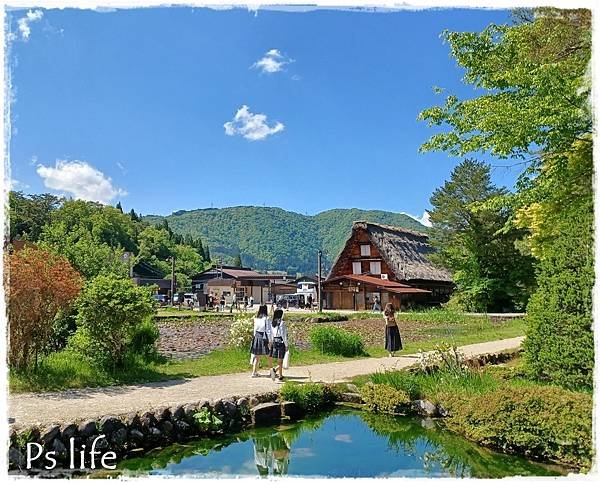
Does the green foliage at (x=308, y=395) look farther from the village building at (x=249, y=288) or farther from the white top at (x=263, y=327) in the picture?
the village building at (x=249, y=288)

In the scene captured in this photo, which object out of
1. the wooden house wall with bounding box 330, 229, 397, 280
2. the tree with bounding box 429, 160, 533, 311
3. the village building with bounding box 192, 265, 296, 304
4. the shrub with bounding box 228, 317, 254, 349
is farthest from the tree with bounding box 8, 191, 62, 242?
the shrub with bounding box 228, 317, 254, 349

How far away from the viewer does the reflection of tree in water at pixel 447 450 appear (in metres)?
5.52

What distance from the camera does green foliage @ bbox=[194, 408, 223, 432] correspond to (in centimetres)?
671

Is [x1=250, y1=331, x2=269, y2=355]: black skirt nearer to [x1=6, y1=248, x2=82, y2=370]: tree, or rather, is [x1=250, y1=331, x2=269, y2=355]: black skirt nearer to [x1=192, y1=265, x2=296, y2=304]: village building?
[x1=6, y1=248, x2=82, y2=370]: tree

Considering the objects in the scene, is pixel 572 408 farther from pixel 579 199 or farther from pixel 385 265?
pixel 385 265

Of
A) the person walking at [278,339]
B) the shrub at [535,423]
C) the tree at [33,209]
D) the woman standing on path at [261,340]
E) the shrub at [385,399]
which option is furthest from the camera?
the tree at [33,209]

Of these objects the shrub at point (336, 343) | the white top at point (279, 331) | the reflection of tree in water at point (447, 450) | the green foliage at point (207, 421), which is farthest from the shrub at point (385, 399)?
the shrub at point (336, 343)

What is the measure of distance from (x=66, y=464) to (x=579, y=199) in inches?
307

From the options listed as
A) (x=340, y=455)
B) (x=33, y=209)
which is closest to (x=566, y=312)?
(x=340, y=455)

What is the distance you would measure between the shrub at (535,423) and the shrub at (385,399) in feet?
3.45

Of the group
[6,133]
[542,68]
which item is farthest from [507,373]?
[6,133]

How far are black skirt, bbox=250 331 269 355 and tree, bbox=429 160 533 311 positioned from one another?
2093 centimetres

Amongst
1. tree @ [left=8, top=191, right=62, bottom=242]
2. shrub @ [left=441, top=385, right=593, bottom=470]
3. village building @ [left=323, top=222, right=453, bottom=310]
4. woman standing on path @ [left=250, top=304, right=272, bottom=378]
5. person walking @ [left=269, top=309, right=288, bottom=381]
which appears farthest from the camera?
tree @ [left=8, top=191, right=62, bottom=242]

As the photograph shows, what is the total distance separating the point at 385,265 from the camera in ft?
122
